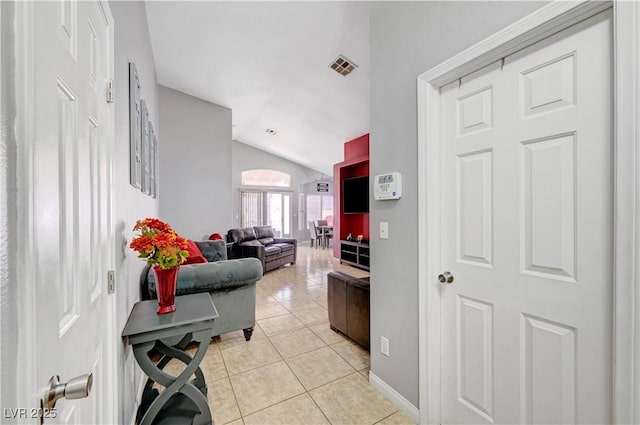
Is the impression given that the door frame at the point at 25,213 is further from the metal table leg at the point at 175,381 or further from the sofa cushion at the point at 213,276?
the sofa cushion at the point at 213,276

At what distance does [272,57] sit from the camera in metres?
3.49

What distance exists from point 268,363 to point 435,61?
2.52m

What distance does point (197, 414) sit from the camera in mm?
1534

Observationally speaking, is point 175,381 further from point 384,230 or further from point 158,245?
point 384,230

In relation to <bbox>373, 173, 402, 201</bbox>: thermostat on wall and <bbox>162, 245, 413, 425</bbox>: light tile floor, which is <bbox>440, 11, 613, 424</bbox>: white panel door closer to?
<bbox>373, 173, 402, 201</bbox>: thermostat on wall

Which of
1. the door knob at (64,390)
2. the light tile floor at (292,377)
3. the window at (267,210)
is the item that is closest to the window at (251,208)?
the window at (267,210)

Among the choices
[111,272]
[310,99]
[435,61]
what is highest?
[310,99]

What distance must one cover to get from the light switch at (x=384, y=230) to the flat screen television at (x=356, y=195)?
3.78 m

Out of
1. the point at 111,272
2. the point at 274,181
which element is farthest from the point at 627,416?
the point at 274,181

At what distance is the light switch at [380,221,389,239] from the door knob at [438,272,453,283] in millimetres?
436

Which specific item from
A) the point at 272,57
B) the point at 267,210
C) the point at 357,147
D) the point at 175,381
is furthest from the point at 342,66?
the point at 267,210

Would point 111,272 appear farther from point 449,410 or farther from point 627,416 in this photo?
point 627,416

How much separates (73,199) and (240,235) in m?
5.37

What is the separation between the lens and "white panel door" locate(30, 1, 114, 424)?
1.60 ft
